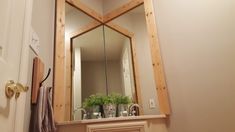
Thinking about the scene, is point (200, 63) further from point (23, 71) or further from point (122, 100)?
point (23, 71)

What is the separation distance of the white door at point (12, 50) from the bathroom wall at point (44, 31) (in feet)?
0.65

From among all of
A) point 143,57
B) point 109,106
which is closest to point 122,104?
point 109,106

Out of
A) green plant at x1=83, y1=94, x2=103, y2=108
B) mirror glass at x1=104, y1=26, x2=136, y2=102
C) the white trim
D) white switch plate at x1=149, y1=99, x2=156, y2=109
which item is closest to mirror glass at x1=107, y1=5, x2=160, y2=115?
white switch plate at x1=149, y1=99, x2=156, y2=109

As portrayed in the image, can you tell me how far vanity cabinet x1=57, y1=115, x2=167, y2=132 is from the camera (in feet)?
5.01

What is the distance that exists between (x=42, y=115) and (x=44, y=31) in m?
0.67

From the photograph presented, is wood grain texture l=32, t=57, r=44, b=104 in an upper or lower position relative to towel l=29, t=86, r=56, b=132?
upper

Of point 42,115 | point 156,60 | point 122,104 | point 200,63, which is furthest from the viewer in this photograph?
point 122,104

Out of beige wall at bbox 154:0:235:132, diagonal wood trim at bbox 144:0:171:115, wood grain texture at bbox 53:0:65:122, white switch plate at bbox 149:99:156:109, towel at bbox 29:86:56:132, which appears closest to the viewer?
towel at bbox 29:86:56:132

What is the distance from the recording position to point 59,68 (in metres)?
1.68

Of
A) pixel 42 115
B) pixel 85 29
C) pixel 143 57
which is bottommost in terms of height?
pixel 42 115

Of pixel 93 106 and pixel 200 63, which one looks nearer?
pixel 200 63

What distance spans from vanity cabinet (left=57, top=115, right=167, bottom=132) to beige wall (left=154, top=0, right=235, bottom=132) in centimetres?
12

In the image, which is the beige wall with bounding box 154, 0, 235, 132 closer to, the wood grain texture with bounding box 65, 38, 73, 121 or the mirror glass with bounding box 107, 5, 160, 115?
the mirror glass with bounding box 107, 5, 160, 115

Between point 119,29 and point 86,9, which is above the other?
point 86,9
